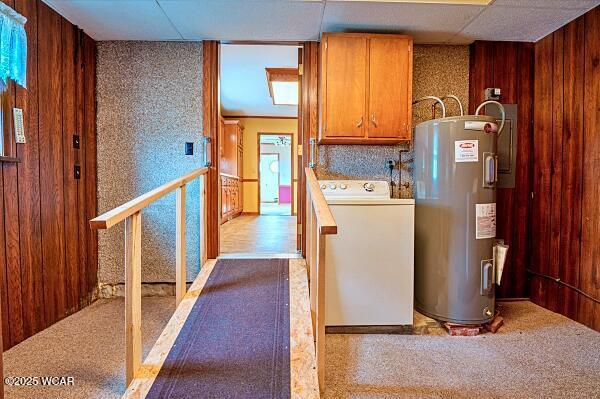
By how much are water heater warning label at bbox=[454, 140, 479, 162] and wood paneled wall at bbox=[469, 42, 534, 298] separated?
86cm

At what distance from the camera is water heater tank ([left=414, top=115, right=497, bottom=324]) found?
2.36 meters

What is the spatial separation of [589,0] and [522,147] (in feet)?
3.81

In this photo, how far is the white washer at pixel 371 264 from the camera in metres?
2.42

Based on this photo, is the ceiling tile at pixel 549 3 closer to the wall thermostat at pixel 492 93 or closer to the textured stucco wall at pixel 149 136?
the wall thermostat at pixel 492 93

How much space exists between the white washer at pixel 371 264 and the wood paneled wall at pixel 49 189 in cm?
202

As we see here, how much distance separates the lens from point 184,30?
2.74m

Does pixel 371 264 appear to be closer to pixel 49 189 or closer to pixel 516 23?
pixel 516 23

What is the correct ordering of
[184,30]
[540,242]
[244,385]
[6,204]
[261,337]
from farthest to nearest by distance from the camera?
[540,242]
[184,30]
[6,204]
[261,337]
[244,385]

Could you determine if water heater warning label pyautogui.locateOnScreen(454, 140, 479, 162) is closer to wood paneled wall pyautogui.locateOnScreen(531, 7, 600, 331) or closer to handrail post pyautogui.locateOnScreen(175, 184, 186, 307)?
wood paneled wall pyautogui.locateOnScreen(531, 7, 600, 331)

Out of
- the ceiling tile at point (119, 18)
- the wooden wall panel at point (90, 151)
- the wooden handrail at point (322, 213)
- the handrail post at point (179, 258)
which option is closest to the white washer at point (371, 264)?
the wooden handrail at point (322, 213)

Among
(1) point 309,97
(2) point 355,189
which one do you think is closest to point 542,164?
(2) point 355,189

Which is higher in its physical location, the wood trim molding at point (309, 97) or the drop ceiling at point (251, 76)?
the drop ceiling at point (251, 76)

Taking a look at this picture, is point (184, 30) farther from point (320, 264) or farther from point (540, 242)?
point (540, 242)

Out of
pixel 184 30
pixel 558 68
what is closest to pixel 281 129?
pixel 184 30
